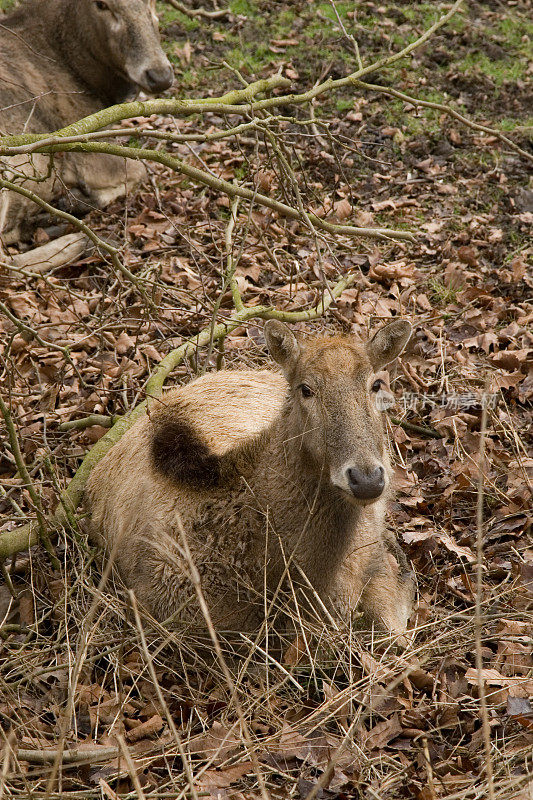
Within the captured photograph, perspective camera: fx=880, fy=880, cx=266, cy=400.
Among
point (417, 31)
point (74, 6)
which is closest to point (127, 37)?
point (74, 6)

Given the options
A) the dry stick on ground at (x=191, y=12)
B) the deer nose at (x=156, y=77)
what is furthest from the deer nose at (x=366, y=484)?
the deer nose at (x=156, y=77)

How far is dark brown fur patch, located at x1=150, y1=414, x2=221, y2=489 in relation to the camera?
505 centimetres

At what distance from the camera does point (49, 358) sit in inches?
293

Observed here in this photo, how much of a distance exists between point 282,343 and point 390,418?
2.01 metres

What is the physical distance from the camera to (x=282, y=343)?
15.7 ft

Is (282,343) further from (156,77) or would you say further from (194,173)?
(156,77)


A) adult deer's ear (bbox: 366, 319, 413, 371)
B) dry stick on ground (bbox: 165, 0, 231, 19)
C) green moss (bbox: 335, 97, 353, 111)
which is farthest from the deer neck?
green moss (bbox: 335, 97, 353, 111)

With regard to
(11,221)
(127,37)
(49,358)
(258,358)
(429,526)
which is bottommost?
(429,526)

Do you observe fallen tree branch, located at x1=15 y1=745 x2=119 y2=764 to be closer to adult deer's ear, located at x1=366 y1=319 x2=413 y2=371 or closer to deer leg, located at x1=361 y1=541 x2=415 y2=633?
deer leg, located at x1=361 y1=541 x2=415 y2=633

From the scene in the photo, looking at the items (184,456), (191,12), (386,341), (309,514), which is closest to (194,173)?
(386,341)

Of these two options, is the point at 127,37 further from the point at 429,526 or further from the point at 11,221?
the point at 429,526

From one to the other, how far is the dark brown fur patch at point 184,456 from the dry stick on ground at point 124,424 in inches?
10.4

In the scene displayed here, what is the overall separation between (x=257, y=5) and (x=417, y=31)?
2.37m

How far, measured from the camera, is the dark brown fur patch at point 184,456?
16.6 ft
